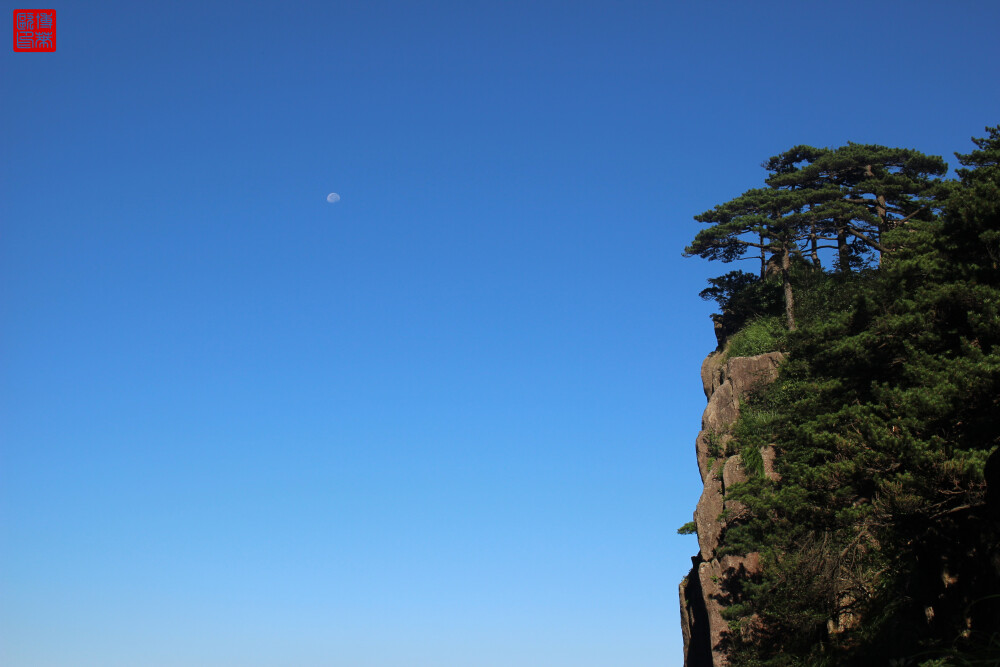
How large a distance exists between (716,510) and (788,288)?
11904mm

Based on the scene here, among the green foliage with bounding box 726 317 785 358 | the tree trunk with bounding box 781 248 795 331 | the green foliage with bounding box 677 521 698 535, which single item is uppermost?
the tree trunk with bounding box 781 248 795 331

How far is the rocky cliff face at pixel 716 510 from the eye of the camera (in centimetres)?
3647

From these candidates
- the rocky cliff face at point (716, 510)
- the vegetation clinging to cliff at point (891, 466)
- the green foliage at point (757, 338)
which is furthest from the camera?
the green foliage at point (757, 338)

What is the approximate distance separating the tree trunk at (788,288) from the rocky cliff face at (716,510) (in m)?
2.41

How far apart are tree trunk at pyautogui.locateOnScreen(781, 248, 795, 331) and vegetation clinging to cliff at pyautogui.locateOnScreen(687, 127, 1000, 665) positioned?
2200mm

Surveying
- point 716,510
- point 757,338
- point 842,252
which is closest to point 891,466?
point 716,510

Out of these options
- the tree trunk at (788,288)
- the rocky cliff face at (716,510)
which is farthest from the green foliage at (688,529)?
the tree trunk at (788,288)

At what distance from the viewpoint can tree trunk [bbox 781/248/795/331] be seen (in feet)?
139

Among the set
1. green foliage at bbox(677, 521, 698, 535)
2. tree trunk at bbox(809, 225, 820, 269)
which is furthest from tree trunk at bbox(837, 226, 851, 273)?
green foliage at bbox(677, 521, 698, 535)

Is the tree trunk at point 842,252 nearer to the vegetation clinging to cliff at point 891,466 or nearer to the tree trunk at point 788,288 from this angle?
the tree trunk at point 788,288

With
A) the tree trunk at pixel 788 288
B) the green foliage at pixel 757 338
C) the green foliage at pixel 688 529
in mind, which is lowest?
the green foliage at pixel 688 529

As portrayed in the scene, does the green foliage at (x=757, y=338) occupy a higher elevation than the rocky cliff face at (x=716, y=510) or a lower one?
higher

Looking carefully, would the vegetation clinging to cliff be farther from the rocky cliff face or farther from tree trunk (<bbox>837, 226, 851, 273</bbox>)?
tree trunk (<bbox>837, 226, 851, 273</bbox>)

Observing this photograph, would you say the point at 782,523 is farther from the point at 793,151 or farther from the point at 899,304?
the point at 793,151
